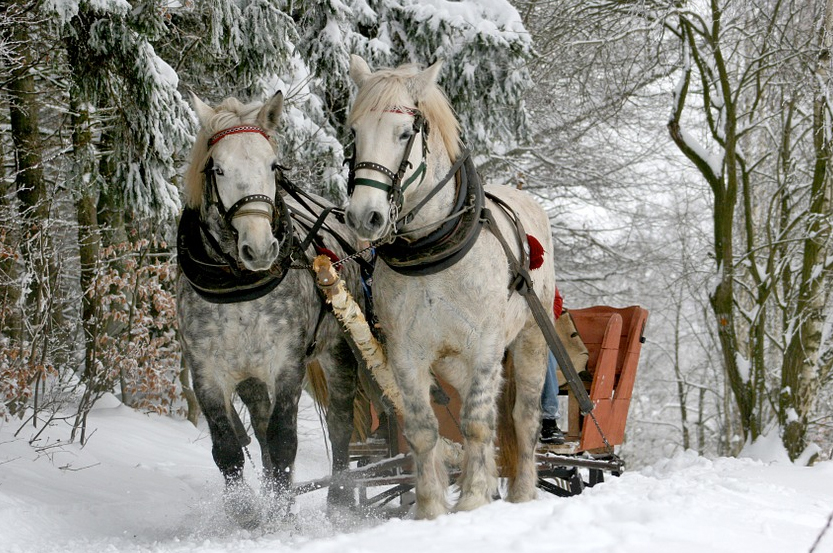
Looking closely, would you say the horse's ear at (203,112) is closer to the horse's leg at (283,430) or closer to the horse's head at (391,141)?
the horse's head at (391,141)

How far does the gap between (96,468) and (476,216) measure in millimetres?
4166

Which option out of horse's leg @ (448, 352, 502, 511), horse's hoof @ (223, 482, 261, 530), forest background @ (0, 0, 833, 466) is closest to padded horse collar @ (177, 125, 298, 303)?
horse's hoof @ (223, 482, 261, 530)

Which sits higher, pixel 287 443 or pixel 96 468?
pixel 287 443

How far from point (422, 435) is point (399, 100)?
159 cm

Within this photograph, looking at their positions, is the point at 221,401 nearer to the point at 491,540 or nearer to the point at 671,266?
the point at 491,540

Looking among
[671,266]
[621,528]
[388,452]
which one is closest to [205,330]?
[388,452]

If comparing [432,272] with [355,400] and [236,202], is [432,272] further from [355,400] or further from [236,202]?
[355,400]

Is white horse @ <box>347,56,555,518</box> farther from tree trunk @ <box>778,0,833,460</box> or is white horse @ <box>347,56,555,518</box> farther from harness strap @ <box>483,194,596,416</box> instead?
tree trunk @ <box>778,0,833,460</box>

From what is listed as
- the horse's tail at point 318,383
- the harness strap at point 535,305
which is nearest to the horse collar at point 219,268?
the harness strap at point 535,305

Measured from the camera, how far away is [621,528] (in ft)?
9.22

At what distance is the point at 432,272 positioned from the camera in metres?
4.00

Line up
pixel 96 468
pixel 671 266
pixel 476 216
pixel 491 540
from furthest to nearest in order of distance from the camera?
pixel 671 266 < pixel 96 468 < pixel 476 216 < pixel 491 540

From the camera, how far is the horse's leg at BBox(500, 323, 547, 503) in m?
4.92

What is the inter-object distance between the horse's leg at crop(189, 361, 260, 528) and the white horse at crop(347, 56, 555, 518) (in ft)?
2.92
